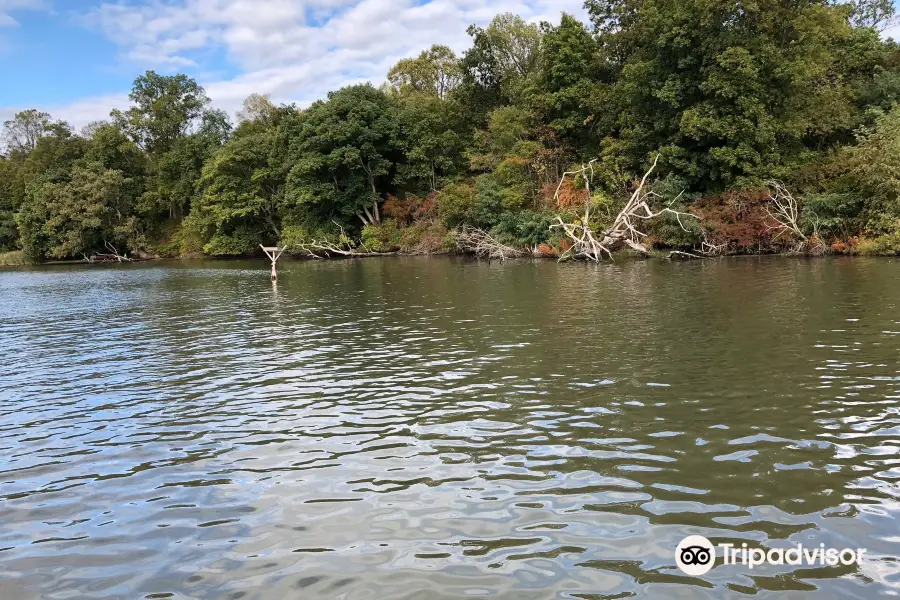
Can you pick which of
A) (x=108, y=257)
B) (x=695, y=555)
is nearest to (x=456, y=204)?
(x=695, y=555)

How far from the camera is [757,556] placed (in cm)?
518

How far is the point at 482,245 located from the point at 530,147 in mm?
9071

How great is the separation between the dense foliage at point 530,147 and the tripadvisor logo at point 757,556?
99.4ft

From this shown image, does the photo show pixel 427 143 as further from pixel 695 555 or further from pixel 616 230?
pixel 695 555

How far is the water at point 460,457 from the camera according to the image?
17.3 feet

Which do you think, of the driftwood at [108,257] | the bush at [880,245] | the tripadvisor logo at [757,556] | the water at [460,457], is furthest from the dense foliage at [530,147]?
the tripadvisor logo at [757,556]

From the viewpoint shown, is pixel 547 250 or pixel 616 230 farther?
pixel 547 250

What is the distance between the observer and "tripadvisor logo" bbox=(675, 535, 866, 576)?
507 cm

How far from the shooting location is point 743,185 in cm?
3509

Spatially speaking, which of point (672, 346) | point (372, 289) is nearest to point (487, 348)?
point (672, 346)

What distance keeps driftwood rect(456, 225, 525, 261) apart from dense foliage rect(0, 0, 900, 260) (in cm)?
86

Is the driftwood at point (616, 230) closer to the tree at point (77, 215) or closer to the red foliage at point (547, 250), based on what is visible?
the red foliage at point (547, 250)

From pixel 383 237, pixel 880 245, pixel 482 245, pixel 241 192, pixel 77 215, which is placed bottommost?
pixel 880 245

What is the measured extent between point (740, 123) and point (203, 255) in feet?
188
